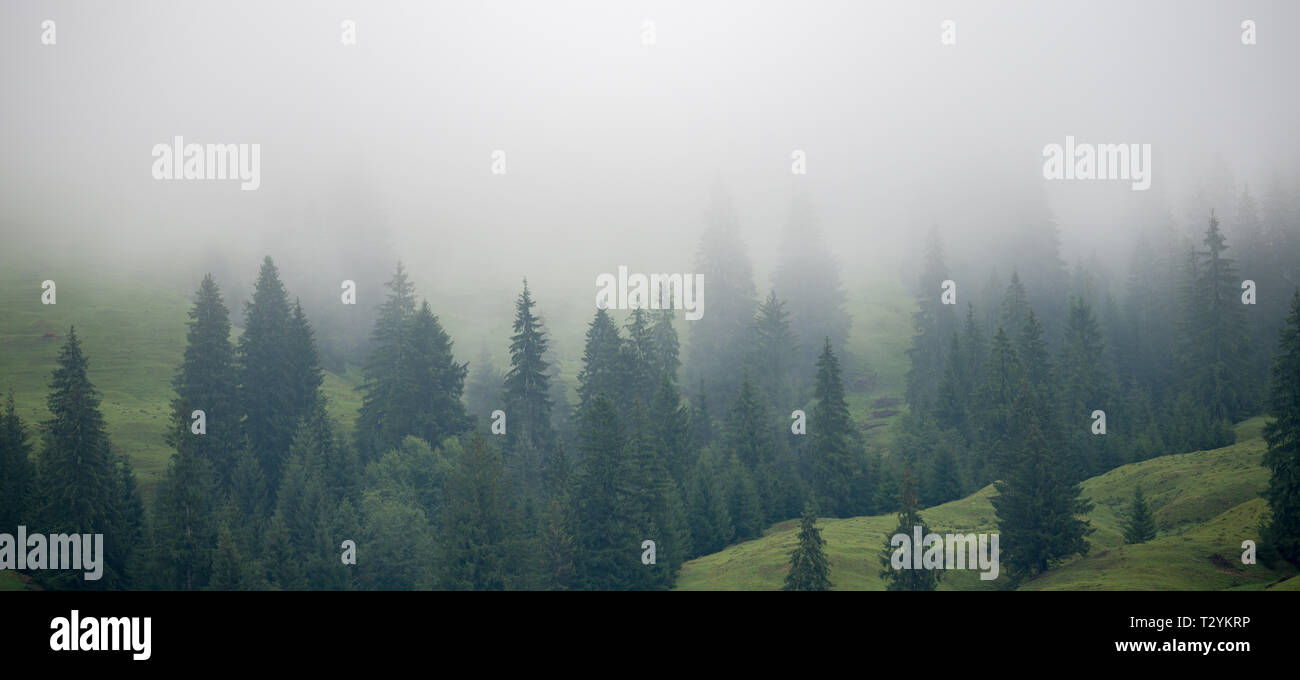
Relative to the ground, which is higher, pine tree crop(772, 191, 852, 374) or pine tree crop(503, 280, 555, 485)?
pine tree crop(772, 191, 852, 374)

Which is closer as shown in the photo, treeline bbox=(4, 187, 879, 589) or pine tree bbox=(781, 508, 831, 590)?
pine tree bbox=(781, 508, 831, 590)

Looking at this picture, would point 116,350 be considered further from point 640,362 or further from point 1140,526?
point 1140,526

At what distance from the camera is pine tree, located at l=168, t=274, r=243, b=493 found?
3546 inches

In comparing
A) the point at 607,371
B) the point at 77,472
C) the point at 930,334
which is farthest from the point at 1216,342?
the point at 77,472

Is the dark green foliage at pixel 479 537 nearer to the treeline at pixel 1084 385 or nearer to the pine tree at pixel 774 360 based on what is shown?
the treeline at pixel 1084 385

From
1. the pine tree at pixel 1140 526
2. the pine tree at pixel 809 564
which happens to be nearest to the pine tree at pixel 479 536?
the pine tree at pixel 809 564

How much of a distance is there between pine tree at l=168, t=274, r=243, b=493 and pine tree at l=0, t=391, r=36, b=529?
43.0ft

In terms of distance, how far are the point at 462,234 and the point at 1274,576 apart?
15885cm

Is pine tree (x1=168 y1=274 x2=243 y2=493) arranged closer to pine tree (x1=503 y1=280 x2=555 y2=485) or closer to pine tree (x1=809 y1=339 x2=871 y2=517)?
pine tree (x1=503 y1=280 x2=555 y2=485)

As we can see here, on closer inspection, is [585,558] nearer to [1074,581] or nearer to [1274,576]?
[1074,581]

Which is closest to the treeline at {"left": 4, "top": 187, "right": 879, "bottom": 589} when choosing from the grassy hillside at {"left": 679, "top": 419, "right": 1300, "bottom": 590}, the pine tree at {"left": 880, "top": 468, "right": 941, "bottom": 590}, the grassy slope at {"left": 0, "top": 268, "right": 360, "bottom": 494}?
the grassy hillside at {"left": 679, "top": 419, "right": 1300, "bottom": 590}

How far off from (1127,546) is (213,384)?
260ft

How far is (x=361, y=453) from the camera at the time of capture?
95.7 meters

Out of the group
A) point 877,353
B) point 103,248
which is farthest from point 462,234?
point 877,353
